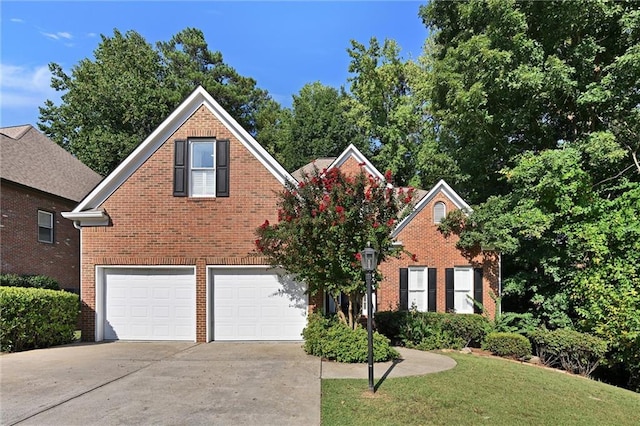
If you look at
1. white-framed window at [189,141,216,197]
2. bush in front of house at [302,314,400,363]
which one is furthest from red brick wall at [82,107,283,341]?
bush in front of house at [302,314,400,363]

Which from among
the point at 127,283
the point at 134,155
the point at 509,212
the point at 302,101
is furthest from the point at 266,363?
the point at 302,101

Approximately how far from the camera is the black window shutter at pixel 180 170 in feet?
39.1

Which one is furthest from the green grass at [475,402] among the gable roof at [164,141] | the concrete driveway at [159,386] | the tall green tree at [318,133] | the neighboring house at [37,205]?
the tall green tree at [318,133]

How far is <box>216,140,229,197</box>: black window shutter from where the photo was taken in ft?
39.0

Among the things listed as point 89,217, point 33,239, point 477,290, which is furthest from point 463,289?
point 33,239

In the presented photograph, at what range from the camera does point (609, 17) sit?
13.0m

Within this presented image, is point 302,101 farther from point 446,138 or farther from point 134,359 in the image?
point 134,359

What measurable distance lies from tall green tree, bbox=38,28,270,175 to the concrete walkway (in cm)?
2257

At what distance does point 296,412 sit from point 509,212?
11.9 metres

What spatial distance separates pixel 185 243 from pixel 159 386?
5.21m

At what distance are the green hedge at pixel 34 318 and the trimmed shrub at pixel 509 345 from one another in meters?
12.6

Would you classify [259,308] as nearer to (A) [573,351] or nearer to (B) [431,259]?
(B) [431,259]

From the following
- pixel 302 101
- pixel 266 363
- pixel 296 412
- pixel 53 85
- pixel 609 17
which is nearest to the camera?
pixel 296 412

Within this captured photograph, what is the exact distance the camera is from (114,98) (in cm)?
2695
